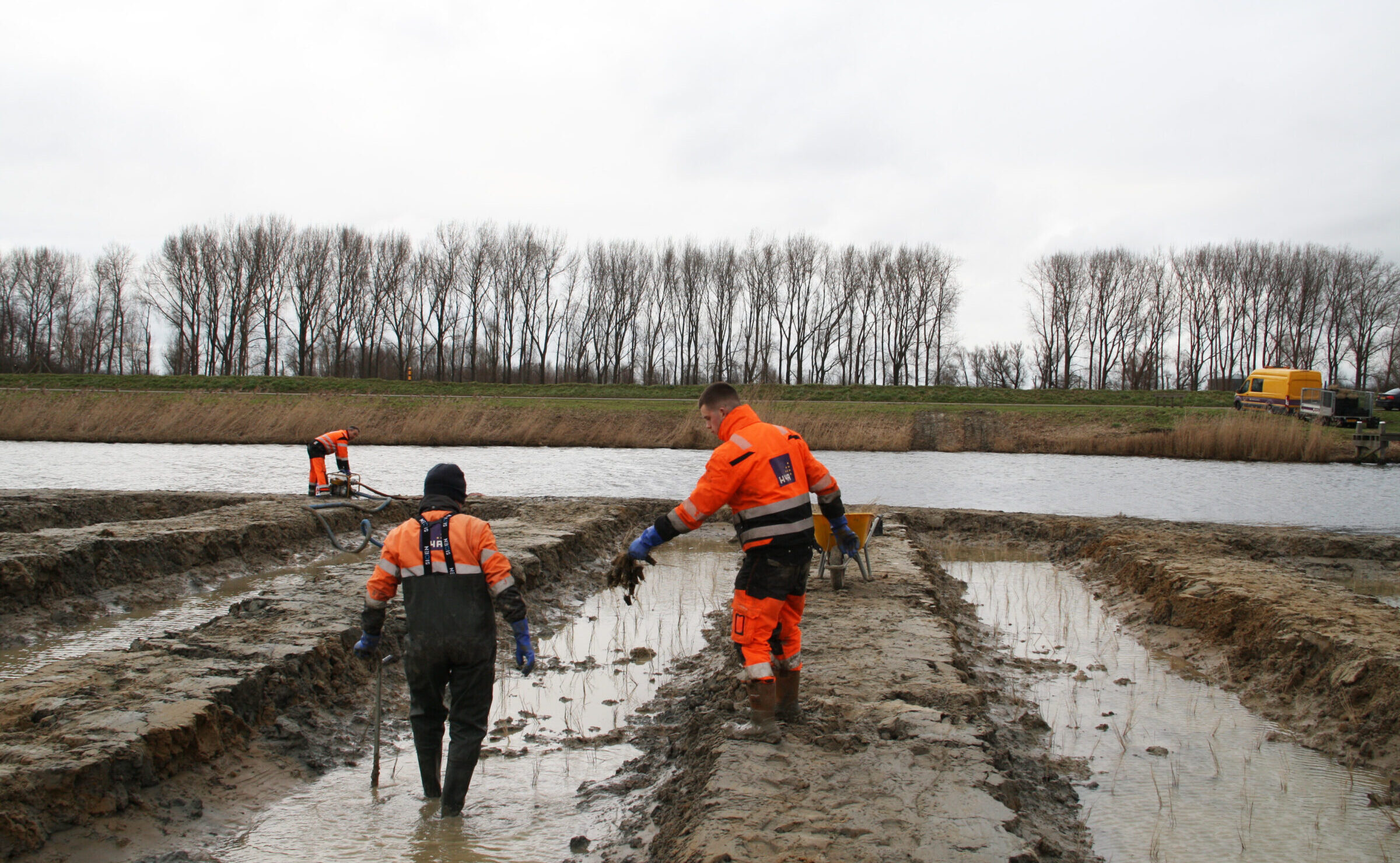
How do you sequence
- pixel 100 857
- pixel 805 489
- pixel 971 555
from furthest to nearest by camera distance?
pixel 971 555, pixel 805 489, pixel 100 857

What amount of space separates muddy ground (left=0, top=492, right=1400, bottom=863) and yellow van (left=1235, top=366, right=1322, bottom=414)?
1160 inches

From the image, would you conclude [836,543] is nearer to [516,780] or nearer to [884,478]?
[516,780]

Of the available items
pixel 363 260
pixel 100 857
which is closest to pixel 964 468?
pixel 100 857

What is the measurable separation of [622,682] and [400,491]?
1306cm

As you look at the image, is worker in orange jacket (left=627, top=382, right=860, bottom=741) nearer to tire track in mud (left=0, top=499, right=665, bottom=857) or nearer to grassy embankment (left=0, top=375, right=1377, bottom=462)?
tire track in mud (left=0, top=499, right=665, bottom=857)

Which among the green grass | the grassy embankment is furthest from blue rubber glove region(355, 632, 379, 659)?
the green grass

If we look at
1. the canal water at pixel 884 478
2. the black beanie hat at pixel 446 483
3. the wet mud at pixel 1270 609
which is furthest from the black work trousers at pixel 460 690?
the canal water at pixel 884 478

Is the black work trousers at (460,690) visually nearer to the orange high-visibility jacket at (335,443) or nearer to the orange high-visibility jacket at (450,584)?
the orange high-visibility jacket at (450,584)

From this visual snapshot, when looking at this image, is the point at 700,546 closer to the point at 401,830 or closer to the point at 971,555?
the point at 971,555

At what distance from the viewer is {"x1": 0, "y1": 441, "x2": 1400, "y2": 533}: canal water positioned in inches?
698

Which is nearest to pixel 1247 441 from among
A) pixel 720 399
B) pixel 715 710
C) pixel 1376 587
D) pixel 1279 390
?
pixel 1279 390

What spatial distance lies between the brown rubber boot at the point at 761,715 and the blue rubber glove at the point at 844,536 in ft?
3.64

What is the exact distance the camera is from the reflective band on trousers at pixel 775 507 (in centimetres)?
473

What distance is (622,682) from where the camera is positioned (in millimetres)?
6422
